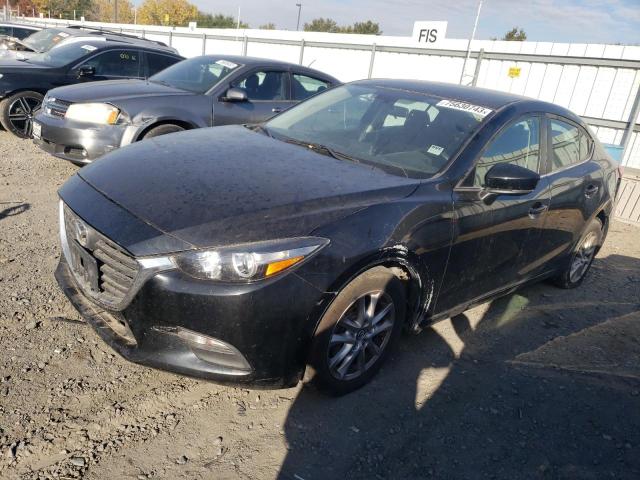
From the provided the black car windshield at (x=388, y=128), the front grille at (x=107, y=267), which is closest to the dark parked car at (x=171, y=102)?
the black car windshield at (x=388, y=128)

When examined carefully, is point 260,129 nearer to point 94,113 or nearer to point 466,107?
point 466,107

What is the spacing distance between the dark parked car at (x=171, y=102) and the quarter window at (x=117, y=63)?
1765mm

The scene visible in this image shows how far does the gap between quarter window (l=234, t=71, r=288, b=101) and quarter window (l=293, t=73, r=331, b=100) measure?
7.2 inches

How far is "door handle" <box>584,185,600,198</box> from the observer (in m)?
4.02

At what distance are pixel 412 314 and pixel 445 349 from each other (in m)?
0.64

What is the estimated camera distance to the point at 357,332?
8.72 ft

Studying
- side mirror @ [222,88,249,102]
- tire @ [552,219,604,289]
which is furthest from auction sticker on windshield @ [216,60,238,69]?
tire @ [552,219,604,289]

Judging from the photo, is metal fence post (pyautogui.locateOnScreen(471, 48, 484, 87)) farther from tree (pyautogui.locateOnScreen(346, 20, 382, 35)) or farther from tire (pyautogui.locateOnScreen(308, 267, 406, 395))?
tree (pyautogui.locateOnScreen(346, 20, 382, 35))

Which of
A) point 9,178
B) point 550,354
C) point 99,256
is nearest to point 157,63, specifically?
point 9,178

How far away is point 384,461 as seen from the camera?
7.83 ft

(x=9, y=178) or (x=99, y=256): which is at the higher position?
(x=99, y=256)

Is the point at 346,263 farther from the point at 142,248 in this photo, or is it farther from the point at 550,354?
the point at 550,354

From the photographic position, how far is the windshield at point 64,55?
7.81 meters

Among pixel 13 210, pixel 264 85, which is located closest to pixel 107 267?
pixel 13 210
